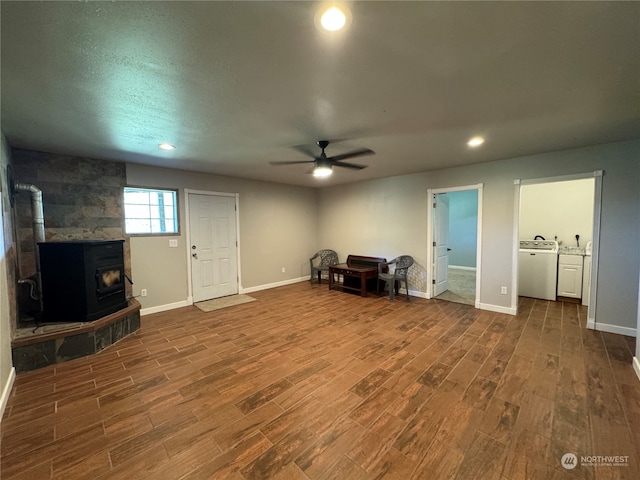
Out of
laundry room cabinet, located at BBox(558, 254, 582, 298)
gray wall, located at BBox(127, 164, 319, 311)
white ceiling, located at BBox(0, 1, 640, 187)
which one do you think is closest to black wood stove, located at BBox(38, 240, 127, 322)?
gray wall, located at BBox(127, 164, 319, 311)

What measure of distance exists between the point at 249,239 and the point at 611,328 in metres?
5.93

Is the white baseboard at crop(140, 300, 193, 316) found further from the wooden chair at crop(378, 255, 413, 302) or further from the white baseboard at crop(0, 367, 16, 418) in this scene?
the wooden chair at crop(378, 255, 413, 302)

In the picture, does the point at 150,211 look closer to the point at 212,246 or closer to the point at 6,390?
the point at 212,246

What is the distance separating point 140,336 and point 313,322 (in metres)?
2.32

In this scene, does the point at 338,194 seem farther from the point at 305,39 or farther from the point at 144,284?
the point at 305,39

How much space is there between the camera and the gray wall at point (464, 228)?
739cm

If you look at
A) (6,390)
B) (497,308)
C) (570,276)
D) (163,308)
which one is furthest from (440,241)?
(6,390)

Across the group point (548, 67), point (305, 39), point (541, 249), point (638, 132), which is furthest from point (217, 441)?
point (541, 249)

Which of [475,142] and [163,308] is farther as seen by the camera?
[163,308]

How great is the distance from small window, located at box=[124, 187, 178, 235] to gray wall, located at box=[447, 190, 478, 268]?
7.20m

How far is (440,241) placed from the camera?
5.00 meters

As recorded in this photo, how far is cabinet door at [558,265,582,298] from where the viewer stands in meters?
4.40

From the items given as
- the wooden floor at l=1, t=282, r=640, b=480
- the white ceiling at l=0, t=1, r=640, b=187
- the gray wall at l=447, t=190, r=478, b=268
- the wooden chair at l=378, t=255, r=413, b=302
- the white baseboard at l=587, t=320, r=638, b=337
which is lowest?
the wooden floor at l=1, t=282, r=640, b=480

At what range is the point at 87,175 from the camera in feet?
11.9
